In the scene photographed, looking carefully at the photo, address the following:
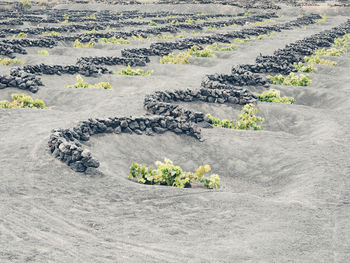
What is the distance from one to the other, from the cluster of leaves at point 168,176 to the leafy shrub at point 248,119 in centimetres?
610

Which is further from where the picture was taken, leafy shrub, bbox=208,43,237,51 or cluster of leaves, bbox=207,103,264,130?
leafy shrub, bbox=208,43,237,51

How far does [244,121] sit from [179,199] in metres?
7.90

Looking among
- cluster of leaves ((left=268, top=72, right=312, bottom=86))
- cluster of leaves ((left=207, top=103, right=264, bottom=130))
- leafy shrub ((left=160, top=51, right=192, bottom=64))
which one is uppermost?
leafy shrub ((left=160, top=51, right=192, bottom=64))

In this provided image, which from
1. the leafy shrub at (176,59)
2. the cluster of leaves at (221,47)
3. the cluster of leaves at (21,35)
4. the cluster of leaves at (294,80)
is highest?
the cluster of leaves at (21,35)

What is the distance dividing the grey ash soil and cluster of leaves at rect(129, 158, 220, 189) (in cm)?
34

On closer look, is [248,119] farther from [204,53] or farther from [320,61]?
[204,53]

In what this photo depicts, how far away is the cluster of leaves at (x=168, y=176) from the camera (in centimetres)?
1041

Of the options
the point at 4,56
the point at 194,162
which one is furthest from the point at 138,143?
the point at 4,56

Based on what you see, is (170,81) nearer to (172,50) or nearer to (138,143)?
(138,143)

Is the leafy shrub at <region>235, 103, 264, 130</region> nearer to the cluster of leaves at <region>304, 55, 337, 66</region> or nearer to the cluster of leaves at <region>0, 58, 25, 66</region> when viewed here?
the cluster of leaves at <region>304, 55, 337, 66</region>

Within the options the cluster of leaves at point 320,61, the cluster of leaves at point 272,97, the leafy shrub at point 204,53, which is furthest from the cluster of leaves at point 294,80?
the leafy shrub at point 204,53

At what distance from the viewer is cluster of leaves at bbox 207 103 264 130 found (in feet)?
53.9

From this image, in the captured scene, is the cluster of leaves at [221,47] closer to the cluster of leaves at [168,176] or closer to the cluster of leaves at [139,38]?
the cluster of leaves at [139,38]

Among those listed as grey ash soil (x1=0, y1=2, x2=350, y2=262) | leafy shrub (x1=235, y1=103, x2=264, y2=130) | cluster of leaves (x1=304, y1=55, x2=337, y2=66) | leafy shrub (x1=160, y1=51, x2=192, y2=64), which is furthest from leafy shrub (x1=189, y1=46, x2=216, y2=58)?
grey ash soil (x1=0, y1=2, x2=350, y2=262)
